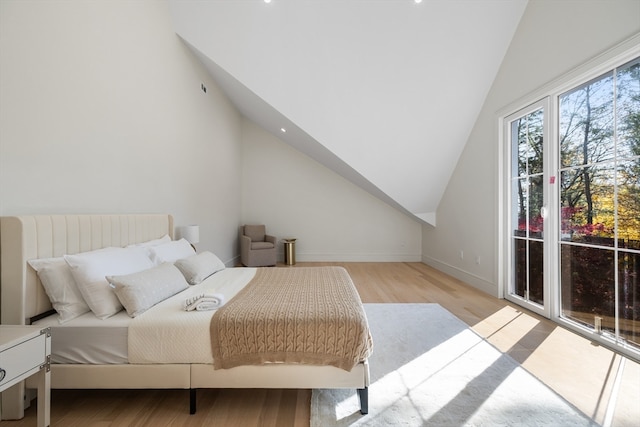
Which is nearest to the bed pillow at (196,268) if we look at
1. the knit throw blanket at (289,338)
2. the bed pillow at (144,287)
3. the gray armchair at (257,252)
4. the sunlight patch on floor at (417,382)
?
the bed pillow at (144,287)

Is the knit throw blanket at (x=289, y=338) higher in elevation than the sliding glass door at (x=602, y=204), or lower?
lower

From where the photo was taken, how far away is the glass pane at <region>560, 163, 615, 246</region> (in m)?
2.40

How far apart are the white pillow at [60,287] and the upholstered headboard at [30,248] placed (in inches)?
1.5

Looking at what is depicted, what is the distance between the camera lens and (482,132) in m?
A: 4.04

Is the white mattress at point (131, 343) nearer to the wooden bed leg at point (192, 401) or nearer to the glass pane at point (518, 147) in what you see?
the wooden bed leg at point (192, 401)

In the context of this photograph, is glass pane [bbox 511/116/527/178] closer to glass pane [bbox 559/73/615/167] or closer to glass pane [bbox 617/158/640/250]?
glass pane [bbox 559/73/615/167]

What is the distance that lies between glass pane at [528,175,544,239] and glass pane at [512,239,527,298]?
0.21 meters

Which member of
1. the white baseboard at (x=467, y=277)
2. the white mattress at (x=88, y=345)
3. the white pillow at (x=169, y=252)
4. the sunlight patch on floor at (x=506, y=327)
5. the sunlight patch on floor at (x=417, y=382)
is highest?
the white pillow at (x=169, y=252)

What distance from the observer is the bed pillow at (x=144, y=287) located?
1695mm

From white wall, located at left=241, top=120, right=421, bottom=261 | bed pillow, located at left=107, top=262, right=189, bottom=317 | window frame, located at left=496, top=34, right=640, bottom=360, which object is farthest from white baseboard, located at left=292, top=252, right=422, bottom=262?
bed pillow, located at left=107, top=262, right=189, bottom=317

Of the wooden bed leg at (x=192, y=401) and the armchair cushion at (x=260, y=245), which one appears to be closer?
the wooden bed leg at (x=192, y=401)

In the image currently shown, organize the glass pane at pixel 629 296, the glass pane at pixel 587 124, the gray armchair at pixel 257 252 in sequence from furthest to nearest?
1. the gray armchair at pixel 257 252
2. the glass pane at pixel 587 124
3. the glass pane at pixel 629 296

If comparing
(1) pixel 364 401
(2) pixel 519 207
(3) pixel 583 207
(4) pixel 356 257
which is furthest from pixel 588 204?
(4) pixel 356 257

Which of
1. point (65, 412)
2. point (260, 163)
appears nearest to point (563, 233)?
point (65, 412)
